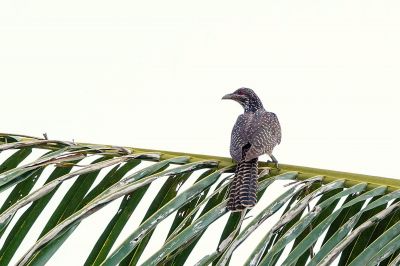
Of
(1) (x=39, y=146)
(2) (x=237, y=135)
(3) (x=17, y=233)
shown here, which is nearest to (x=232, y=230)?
(3) (x=17, y=233)

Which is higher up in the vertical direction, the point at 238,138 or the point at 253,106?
the point at 253,106

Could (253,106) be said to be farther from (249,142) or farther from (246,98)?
(249,142)

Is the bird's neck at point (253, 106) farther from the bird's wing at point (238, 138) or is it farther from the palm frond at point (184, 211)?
the palm frond at point (184, 211)

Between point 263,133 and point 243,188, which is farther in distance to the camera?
point 263,133

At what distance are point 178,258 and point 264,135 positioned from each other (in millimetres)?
3487

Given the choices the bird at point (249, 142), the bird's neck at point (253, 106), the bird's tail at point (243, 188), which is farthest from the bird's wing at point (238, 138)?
the bird's neck at point (253, 106)

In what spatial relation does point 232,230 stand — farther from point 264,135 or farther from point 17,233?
point 264,135

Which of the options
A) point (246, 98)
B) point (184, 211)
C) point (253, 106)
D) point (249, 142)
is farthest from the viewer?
point (246, 98)

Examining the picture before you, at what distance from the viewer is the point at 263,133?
7.09 metres

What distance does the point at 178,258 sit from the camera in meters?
3.64

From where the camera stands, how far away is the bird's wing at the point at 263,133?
6.43 m

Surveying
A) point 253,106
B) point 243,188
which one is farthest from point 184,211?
point 253,106

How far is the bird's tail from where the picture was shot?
400 centimetres

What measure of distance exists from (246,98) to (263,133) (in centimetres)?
156
